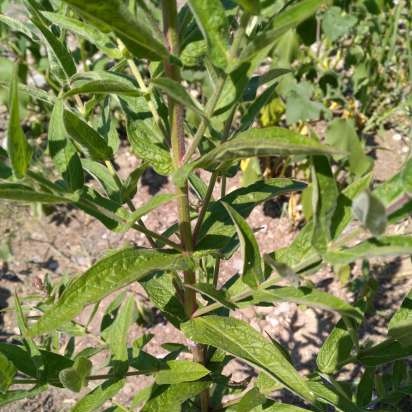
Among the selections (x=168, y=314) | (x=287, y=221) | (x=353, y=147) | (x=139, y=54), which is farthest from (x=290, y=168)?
(x=139, y=54)

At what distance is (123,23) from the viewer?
647mm

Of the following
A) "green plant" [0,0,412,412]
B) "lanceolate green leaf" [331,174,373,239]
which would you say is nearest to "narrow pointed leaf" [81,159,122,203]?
"green plant" [0,0,412,412]

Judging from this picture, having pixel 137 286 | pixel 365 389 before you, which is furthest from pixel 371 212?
pixel 137 286

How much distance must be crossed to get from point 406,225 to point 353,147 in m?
0.50

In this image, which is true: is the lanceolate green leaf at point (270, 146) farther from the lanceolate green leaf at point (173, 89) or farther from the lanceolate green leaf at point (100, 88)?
the lanceolate green leaf at point (100, 88)

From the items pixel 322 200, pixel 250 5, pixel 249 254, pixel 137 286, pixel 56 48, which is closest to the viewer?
pixel 250 5

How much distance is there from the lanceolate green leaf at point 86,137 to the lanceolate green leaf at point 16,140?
156mm

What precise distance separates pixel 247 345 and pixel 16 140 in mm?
491

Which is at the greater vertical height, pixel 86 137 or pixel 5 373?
pixel 86 137

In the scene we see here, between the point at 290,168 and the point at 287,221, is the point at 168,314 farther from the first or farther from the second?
the point at 290,168

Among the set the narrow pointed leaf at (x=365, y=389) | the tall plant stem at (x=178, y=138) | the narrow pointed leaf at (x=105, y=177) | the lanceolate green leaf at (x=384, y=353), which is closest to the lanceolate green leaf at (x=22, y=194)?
the tall plant stem at (x=178, y=138)

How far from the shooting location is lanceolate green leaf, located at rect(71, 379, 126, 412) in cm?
108

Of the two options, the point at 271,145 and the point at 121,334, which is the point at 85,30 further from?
the point at 121,334

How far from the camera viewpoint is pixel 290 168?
2.76 meters
